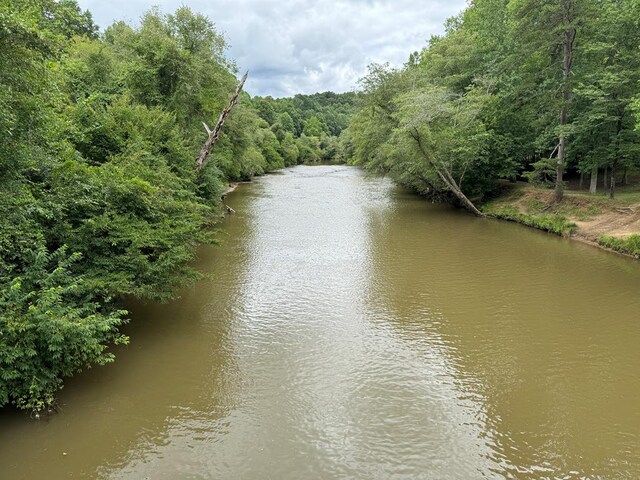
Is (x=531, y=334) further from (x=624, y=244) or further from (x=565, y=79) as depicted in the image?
(x=565, y=79)

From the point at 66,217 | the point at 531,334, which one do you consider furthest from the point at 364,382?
the point at 66,217

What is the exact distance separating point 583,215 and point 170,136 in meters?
19.2

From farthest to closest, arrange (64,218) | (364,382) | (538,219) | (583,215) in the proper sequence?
1. (538,219)
2. (583,215)
3. (64,218)
4. (364,382)

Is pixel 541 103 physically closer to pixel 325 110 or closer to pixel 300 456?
pixel 300 456

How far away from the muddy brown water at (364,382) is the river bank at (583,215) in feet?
8.10

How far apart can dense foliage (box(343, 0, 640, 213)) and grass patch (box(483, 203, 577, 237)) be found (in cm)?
169

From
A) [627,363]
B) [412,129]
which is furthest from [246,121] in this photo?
[627,363]

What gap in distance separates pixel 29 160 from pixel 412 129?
20.0m

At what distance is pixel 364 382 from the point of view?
8.43 meters

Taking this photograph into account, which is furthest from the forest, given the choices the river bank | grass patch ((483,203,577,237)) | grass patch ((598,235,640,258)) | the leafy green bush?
grass patch ((598,235,640,258))

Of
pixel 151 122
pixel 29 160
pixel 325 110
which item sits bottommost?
pixel 29 160

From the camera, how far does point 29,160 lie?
27.0 feet

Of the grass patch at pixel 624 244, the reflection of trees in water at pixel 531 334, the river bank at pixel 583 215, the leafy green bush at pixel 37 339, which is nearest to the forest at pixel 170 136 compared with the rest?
the leafy green bush at pixel 37 339

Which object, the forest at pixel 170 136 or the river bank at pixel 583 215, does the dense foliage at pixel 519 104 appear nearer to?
the forest at pixel 170 136
